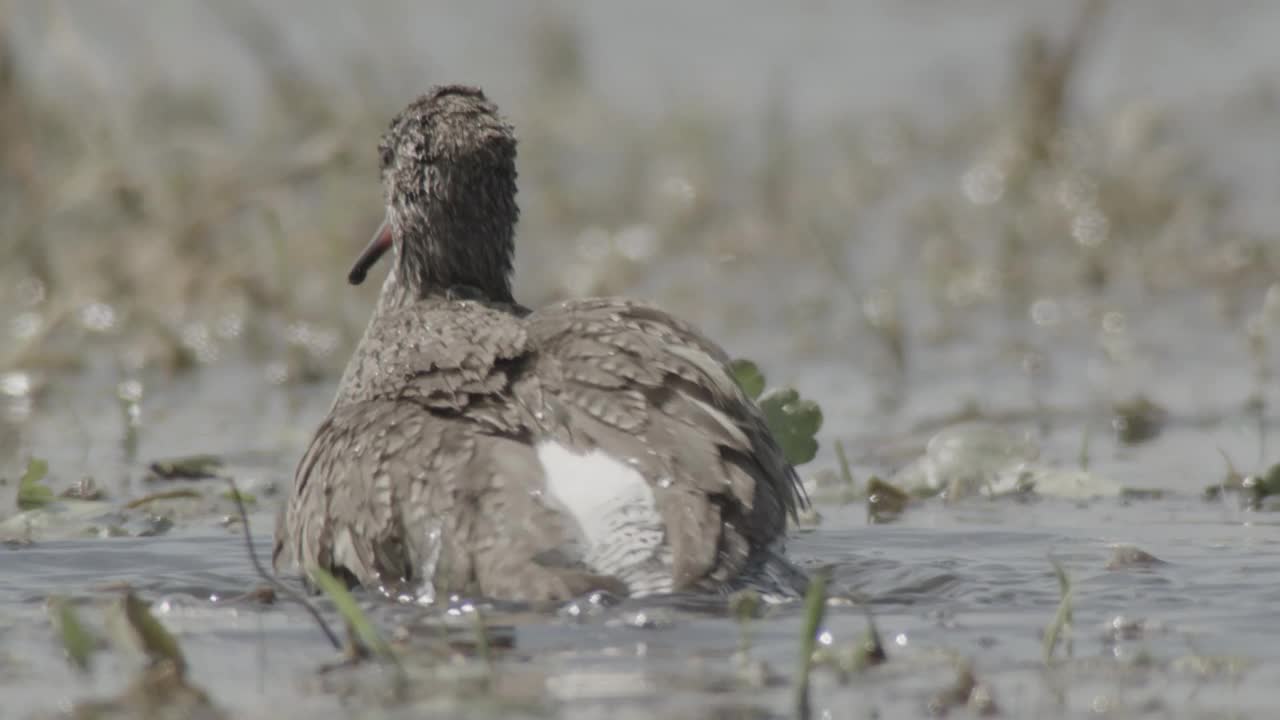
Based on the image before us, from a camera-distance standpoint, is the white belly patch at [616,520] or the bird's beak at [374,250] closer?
the white belly patch at [616,520]

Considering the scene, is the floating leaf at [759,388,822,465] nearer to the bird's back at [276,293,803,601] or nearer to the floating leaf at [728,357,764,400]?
the floating leaf at [728,357,764,400]

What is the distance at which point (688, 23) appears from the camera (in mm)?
16734

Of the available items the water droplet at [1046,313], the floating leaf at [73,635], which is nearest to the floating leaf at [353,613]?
the floating leaf at [73,635]

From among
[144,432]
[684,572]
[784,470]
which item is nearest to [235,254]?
[144,432]

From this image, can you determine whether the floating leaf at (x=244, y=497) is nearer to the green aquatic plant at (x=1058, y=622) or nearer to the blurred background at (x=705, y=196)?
the blurred background at (x=705, y=196)

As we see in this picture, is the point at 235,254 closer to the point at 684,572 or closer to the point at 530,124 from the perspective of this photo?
the point at 530,124

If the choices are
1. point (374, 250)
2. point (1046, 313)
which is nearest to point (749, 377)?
point (374, 250)

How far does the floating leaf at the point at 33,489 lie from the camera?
743 cm

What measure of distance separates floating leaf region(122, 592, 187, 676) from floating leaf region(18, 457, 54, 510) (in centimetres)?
241

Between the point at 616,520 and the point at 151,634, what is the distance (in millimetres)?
1267

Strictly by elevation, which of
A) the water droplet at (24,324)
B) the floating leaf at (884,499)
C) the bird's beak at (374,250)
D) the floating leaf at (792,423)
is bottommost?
the floating leaf at (884,499)

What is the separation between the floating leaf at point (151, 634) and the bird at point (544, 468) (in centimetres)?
92

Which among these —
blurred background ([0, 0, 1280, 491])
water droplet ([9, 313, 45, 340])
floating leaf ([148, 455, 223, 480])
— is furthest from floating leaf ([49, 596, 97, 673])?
water droplet ([9, 313, 45, 340])

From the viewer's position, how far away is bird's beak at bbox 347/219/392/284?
26.0 ft
